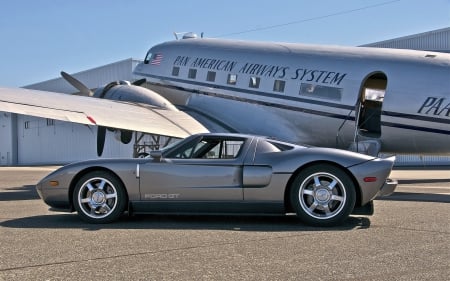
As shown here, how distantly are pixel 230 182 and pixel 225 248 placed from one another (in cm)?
158

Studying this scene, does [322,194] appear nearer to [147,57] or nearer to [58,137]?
[147,57]

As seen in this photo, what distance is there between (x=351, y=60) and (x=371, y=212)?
221 inches

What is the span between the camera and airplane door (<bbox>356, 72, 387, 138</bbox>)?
1198cm

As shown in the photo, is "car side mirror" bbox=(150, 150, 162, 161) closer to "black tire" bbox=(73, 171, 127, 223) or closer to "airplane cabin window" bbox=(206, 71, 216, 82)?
"black tire" bbox=(73, 171, 127, 223)

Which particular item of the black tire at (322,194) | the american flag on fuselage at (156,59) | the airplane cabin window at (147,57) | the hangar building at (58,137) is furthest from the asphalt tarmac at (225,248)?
the hangar building at (58,137)

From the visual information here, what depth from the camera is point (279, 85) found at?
1259 centimetres

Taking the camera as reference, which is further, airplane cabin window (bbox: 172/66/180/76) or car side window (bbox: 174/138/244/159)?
airplane cabin window (bbox: 172/66/180/76)

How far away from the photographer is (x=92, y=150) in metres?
45.4

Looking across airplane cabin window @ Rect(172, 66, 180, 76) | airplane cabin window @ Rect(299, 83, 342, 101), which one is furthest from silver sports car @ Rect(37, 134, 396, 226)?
airplane cabin window @ Rect(172, 66, 180, 76)

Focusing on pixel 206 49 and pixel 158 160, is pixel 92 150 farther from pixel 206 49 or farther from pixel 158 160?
pixel 158 160

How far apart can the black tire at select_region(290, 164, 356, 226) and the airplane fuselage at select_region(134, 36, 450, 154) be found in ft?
16.1

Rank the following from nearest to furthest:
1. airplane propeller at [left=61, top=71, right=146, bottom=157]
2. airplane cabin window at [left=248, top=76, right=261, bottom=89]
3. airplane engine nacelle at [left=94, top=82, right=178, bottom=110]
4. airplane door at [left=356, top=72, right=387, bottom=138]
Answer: airplane door at [left=356, top=72, right=387, bottom=138], airplane cabin window at [left=248, top=76, right=261, bottom=89], airplane propeller at [left=61, top=71, right=146, bottom=157], airplane engine nacelle at [left=94, top=82, right=178, bottom=110]

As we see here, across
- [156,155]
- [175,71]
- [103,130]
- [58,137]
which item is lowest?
[58,137]

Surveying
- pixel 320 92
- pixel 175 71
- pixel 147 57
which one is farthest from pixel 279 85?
pixel 147 57
